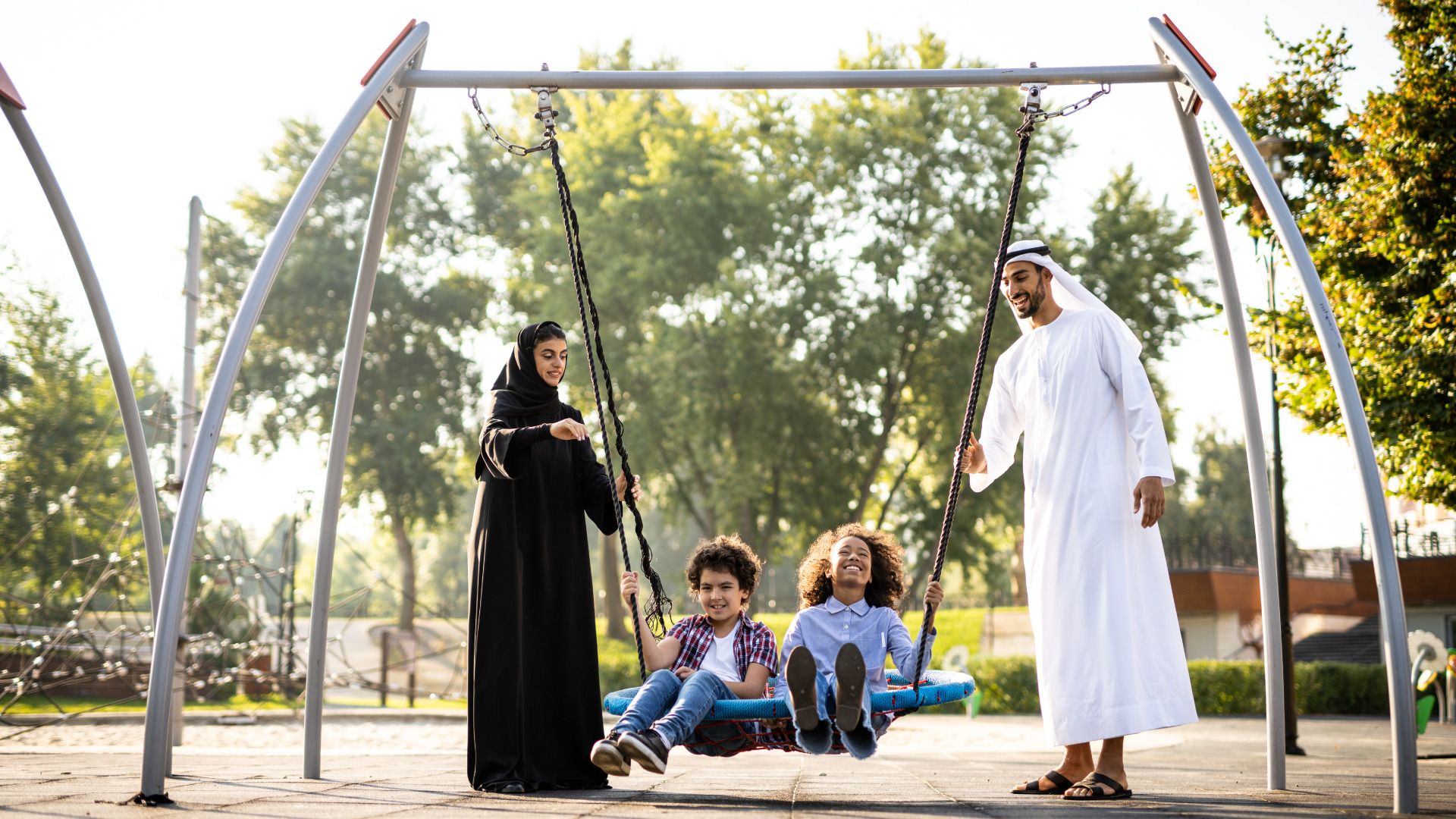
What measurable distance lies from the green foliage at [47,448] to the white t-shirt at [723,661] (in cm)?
2786

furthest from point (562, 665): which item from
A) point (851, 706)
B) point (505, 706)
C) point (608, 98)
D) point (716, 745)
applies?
point (608, 98)

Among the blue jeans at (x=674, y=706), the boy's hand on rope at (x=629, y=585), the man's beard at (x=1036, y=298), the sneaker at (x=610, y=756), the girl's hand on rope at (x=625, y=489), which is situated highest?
the man's beard at (x=1036, y=298)

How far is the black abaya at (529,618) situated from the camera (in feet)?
19.0

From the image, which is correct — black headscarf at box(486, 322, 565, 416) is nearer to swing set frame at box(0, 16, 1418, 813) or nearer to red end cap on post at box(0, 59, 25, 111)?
swing set frame at box(0, 16, 1418, 813)

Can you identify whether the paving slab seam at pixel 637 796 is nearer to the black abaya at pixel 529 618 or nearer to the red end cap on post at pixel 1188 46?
the black abaya at pixel 529 618

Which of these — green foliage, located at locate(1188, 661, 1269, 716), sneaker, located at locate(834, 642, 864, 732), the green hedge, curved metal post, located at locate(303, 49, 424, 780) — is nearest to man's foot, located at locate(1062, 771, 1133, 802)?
sneaker, located at locate(834, 642, 864, 732)

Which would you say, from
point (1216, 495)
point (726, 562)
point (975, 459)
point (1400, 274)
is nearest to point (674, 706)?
point (726, 562)

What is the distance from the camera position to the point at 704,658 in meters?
6.04

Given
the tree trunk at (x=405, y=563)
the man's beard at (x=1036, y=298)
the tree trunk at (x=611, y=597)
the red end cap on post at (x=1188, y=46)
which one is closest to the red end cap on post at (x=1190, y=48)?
the red end cap on post at (x=1188, y=46)

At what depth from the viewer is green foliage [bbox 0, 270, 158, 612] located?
101 ft

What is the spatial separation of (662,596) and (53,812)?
9.74ft

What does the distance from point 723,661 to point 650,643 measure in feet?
1.27

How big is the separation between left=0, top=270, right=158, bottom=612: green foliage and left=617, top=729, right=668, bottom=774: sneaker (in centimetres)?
2875

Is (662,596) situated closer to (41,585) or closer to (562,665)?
(562,665)
